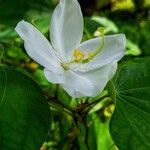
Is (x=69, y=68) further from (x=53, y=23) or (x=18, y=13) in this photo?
(x=18, y=13)

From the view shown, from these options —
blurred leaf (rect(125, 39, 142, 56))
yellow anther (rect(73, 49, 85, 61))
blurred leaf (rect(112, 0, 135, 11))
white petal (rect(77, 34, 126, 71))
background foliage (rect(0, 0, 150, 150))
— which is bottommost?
blurred leaf (rect(112, 0, 135, 11))

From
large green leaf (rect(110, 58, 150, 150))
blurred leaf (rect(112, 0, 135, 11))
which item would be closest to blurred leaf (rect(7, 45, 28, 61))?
large green leaf (rect(110, 58, 150, 150))

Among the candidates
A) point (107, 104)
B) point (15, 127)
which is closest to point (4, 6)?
point (107, 104)

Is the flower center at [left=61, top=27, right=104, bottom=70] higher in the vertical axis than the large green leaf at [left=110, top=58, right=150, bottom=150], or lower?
higher

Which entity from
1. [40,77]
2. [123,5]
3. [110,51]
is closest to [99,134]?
[40,77]

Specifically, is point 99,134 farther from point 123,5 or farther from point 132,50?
point 123,5

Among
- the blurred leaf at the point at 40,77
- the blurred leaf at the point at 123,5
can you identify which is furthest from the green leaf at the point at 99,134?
the blurred leaf at the point at 123,5

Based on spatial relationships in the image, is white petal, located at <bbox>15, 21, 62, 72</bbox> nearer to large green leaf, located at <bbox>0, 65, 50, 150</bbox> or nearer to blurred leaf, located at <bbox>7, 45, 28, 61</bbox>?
large green leaf, located at <bbox>0, 65, 50, 150</bbox>
